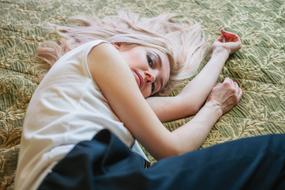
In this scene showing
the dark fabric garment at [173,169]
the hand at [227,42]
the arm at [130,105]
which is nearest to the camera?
the dark fabric garment at [173,169]

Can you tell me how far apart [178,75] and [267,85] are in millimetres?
283

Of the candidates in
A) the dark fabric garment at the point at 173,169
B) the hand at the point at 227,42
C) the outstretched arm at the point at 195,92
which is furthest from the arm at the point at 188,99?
the dark fabric garment at the point at 173,169

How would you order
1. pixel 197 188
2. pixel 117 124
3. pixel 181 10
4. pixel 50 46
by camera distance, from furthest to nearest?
pixel 181 10
pixel 50 46
pixel 117 124
pixel 197 188

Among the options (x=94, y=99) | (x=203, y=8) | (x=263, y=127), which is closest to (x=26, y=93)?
(x=94, y=99)

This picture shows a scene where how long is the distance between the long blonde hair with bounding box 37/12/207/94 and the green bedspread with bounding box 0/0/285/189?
0.19ft

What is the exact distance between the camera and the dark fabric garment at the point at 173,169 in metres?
0.89

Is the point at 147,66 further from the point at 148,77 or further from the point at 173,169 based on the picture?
the point at 173,169

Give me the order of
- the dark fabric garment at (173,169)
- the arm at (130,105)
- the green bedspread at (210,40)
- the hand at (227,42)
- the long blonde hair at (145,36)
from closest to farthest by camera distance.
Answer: the dark fabric garment at (173,169)
the arm at (130,105)
the green bedspread at (210,40)
the long blonde hair at (145,36)
the hand at (227,42)

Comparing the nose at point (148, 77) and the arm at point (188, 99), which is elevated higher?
the nose at point (148, 77)

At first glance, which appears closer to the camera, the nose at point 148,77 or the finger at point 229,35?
the nose at point 148,77

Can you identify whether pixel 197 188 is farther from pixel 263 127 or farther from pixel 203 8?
pixel 203 8

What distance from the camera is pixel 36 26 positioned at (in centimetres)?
166

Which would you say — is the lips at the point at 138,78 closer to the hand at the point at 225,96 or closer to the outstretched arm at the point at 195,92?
the outstretched arm at the point at 195,92

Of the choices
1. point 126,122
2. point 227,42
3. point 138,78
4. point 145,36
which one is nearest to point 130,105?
point 126,122
